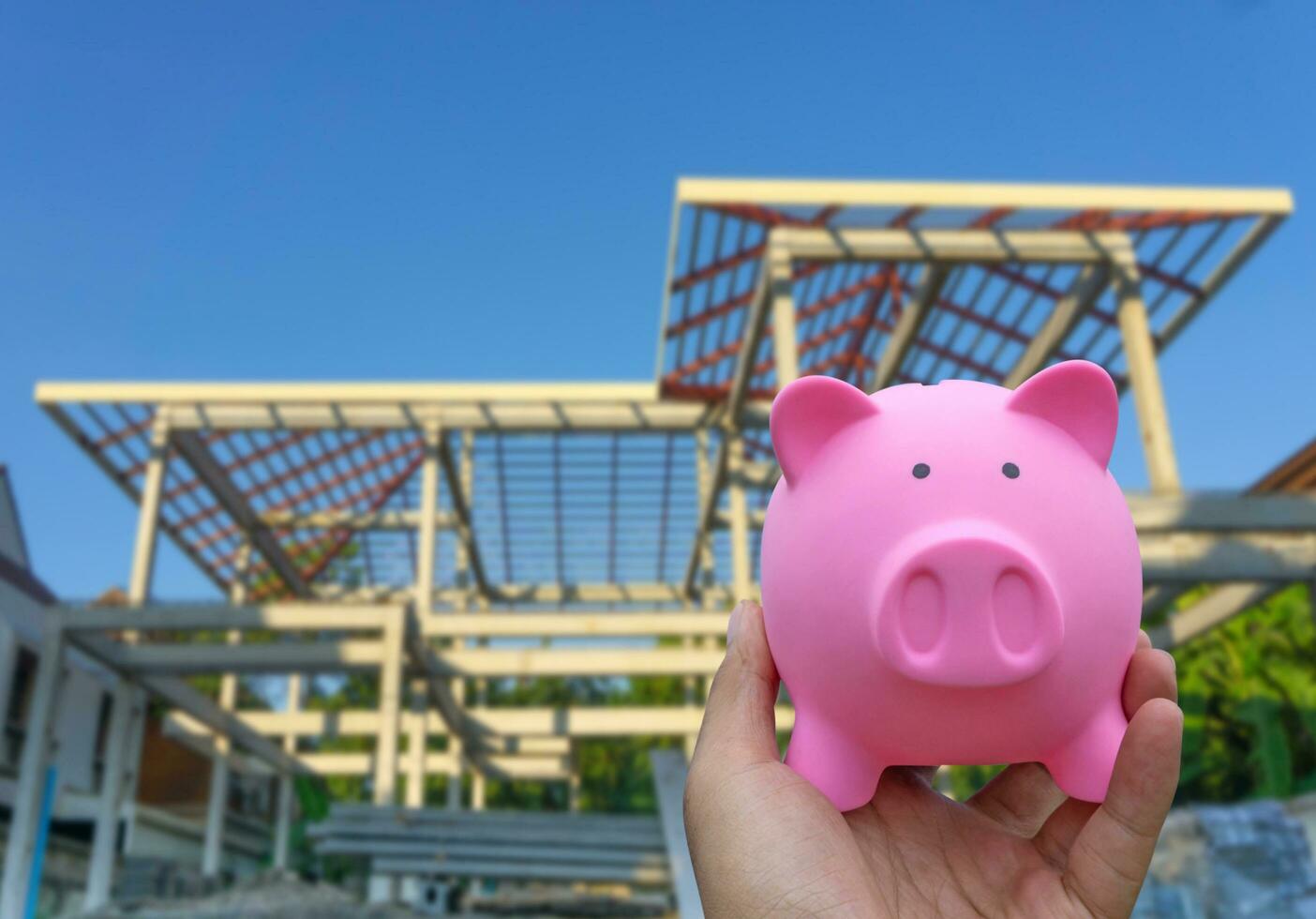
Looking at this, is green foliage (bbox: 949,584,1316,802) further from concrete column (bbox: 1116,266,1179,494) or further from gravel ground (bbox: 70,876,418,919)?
gravel ground (bbox: 70,876,418,919)

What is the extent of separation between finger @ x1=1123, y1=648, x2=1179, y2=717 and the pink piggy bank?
27 millimetres

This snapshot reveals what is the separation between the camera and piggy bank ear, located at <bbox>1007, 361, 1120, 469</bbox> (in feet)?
7.63

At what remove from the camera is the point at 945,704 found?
2205mm

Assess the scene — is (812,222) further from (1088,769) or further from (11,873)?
(11,873)

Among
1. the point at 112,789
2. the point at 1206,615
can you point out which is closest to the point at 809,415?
the point at 1206,615

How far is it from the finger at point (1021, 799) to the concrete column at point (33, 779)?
633 inches

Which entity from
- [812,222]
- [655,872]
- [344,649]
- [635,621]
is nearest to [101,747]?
[344,649]

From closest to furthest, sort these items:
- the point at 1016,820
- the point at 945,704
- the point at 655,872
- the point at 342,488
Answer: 1. the point at 945,704
2. the point at 1016,820
3. the point at 655,872
4. the point at 342,488

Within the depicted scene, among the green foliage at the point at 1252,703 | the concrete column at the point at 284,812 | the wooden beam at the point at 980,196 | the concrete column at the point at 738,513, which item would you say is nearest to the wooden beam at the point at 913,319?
the wooden beam at the point at 980,196

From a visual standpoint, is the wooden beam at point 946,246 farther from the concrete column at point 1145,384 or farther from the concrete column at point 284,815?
the concrete column at point 284,815

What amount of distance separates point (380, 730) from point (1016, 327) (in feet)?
38.6

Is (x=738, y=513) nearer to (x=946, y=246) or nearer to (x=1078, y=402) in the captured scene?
(x=946, y=246)

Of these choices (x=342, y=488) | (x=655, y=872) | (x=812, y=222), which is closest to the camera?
(x=655, y=872)

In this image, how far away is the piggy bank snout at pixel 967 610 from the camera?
2.07 m
